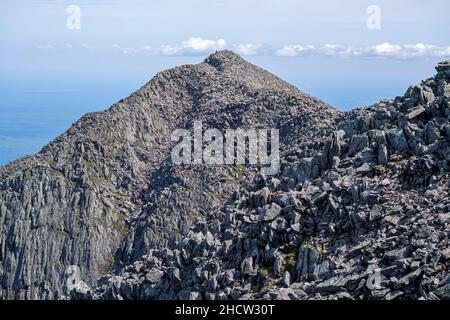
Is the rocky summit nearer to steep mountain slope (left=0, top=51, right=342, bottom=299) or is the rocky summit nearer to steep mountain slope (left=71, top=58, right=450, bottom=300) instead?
steep mountain slope (left=71, top=58, right=450, bottom=300)

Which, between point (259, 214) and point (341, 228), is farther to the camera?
point (259, 214)

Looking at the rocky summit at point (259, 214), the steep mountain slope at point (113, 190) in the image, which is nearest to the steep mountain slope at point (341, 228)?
the rocky summit at point (259, 214)

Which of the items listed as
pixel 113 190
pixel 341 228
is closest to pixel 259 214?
pixel 341 228

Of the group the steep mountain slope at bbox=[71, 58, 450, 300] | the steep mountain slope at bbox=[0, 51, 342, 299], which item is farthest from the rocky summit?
the steep mountain slope at bbox=[0, 51, 342, 299]

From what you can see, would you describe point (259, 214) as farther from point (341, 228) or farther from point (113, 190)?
point (113, 190)

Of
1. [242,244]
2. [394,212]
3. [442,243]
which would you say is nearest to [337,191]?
[394,212]
